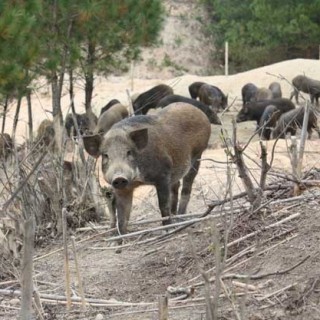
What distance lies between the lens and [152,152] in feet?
24.4

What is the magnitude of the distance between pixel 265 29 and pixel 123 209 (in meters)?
27.7

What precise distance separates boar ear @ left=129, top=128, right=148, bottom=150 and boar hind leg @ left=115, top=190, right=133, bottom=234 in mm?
480

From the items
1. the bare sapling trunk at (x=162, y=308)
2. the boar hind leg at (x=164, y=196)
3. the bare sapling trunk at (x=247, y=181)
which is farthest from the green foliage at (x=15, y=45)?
the bare sapling trunk at (x=162, y=308)

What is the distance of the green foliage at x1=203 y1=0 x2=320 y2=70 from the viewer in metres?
32.4

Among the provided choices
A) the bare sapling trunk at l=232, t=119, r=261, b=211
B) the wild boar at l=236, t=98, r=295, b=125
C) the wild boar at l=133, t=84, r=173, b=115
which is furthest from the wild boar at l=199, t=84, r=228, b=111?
the bare sapling trunk at l=232, t=119, r=261, b=211

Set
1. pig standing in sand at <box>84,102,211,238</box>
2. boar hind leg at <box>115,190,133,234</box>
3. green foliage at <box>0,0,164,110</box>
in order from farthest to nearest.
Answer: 1. green foliage at <box>0,0,164,110</box>
2. boar hind leg at <box>115,190,133,234</box>
3. pig standing in sand at <box>84,102,211,238</box>

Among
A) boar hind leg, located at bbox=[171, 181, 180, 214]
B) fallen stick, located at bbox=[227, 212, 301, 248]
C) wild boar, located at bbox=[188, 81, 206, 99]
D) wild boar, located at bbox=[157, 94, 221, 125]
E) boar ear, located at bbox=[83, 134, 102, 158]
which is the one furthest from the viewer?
wild boar, located at bbox=[188, 81, 206, 99]

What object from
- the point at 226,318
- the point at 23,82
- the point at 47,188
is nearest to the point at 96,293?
the point at 226,318

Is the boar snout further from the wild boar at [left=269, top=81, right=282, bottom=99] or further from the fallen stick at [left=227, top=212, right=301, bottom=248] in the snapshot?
the wild boar at [left=269, top=81, right=282, bottom=99]

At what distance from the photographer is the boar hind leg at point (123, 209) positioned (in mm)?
7395

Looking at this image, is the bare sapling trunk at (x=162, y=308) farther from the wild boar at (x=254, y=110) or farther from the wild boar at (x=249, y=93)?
the wild boar at (x=249, y=93)

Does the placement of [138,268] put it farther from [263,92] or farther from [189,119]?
[263,92]

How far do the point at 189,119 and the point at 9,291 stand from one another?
3.15 meters

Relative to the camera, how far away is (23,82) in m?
12.4
